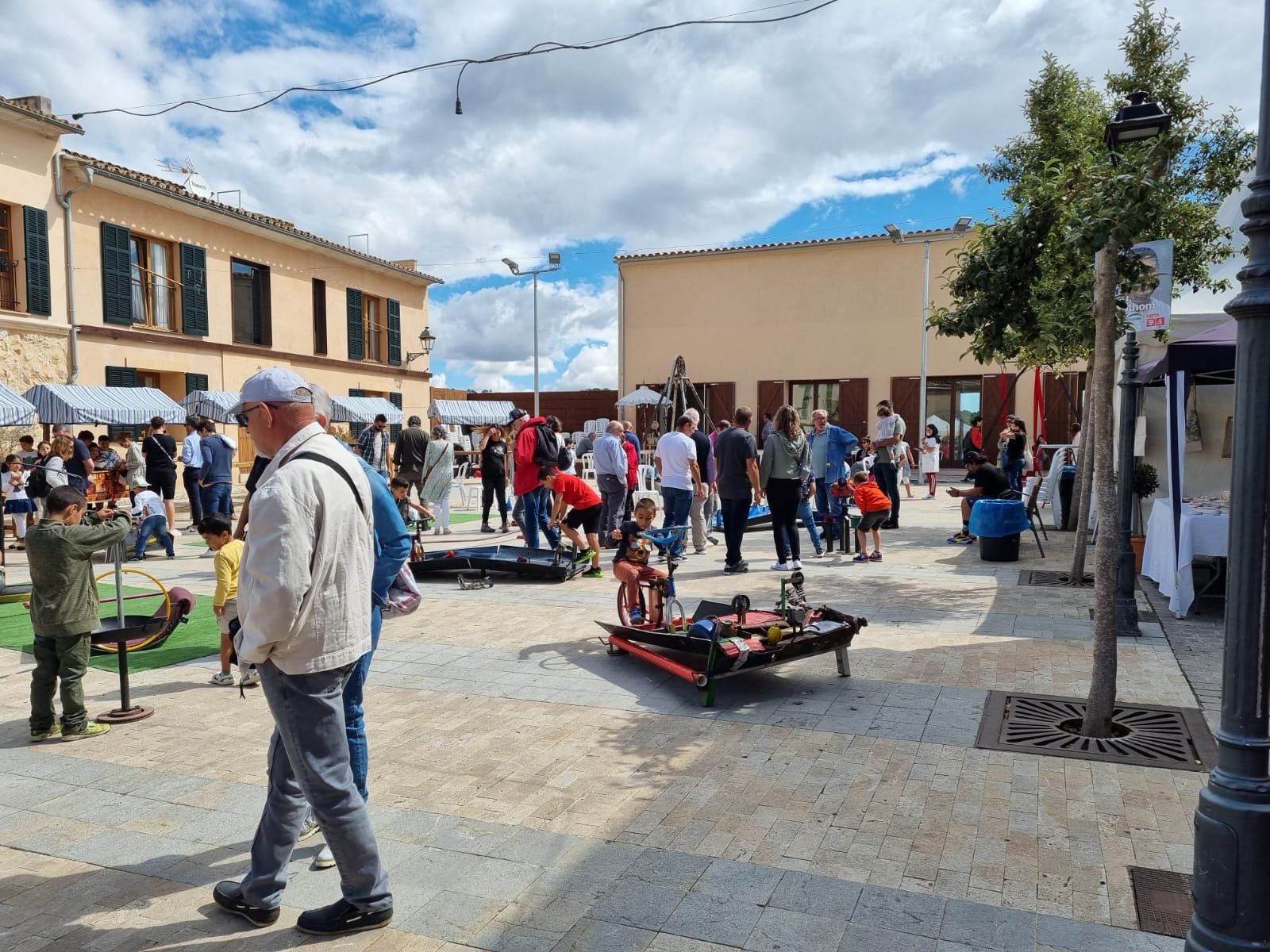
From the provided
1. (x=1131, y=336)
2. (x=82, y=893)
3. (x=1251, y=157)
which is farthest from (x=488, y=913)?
(x=1251, y=157)

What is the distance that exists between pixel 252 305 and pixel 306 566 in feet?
71.3

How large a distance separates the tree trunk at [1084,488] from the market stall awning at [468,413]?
1553 cm

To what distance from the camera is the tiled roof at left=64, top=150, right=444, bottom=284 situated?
56.6ft

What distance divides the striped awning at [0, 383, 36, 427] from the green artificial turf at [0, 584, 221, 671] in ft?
11.1

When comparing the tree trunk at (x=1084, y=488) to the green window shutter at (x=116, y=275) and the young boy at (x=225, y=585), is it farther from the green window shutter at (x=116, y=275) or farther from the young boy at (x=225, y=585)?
the green window shutter at (x=116, y=275)

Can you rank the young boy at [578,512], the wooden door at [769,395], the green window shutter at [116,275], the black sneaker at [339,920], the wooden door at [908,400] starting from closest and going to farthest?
the black sneaker at [339,920] < the young boy at [578,512] < the green window shutter at [116,275] < the wooden door at [908,400] < the wooden door at [769,395]

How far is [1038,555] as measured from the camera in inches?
424

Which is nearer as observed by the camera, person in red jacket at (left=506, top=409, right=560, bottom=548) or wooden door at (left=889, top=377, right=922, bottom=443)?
person in red jacket at (left=506, top=409, right=560, bottom=548)

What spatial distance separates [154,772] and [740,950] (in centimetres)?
302

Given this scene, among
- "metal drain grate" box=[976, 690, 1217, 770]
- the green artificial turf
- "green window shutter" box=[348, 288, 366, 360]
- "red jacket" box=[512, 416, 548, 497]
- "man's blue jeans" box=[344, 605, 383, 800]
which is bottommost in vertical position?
the green artificial turf

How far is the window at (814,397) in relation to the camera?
29406 millimetres

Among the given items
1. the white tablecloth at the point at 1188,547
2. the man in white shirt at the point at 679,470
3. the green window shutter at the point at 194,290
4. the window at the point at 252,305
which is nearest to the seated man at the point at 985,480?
the white tablecloth at the point at 1188,547

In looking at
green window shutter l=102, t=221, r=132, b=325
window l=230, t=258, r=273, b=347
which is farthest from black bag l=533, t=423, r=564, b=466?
window l=230, t=258, r=273, b=347

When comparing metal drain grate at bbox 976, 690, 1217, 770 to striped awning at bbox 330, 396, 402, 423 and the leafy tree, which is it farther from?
striped awning at bbox 330, 396, 402, 423
